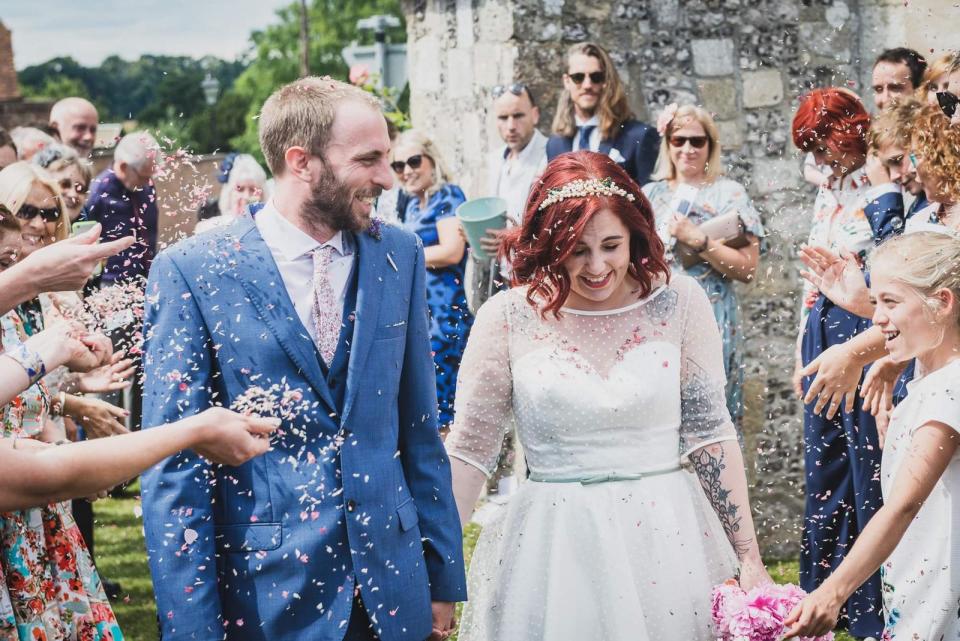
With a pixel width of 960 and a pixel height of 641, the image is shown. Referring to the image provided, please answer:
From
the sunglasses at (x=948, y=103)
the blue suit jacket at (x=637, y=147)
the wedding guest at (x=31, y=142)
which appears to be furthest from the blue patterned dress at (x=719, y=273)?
the wedding guest at (x=31, y=142)

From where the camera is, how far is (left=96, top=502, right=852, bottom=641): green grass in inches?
237

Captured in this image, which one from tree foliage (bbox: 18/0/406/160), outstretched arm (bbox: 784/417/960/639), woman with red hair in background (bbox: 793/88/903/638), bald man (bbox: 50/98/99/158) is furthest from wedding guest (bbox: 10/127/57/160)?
tree foliage (bbox: 18/0/406/160)

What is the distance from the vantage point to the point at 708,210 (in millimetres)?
6184

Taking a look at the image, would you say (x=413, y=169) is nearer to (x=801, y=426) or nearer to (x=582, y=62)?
(x=582, y=62)

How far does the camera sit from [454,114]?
26.6 feet

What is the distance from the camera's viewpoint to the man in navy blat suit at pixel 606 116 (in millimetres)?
6641

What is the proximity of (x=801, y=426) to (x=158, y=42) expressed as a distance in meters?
37.0

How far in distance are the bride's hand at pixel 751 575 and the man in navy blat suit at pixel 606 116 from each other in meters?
3.48

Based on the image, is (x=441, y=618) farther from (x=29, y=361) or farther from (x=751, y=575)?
(x=29, y=361)

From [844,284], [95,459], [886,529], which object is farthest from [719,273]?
[95,459]

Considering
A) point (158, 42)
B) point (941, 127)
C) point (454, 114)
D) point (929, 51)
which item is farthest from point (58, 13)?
point (941, 127)

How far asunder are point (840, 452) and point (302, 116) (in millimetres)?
3524

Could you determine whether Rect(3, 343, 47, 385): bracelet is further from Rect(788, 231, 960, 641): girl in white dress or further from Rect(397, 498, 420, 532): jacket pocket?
Rect(788, 231, 960, 641): girl in white dress

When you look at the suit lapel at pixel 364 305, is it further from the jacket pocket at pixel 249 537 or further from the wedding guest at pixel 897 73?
the wedding guest at pixel 897 73
